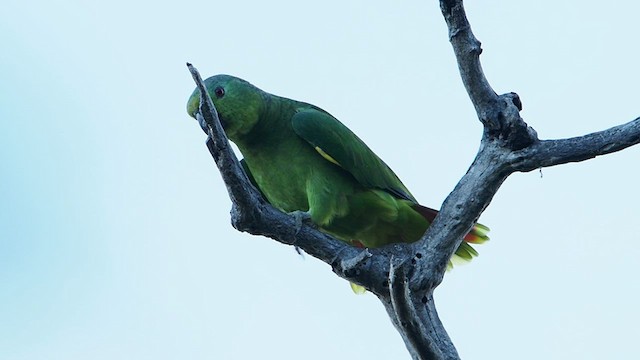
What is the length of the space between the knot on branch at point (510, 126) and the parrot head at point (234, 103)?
1886 millimetres

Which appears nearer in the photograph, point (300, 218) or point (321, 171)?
point (300, 218)

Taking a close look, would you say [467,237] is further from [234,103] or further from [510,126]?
[234,103]

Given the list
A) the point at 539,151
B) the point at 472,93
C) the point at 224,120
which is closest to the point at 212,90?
the point at 224,120

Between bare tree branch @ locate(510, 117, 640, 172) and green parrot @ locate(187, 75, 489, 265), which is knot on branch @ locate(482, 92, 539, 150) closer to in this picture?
bare tree branch @ locate(510, 117, 640, 172)

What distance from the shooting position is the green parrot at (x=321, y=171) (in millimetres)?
6094

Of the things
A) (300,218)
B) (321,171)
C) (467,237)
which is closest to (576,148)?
(467,237)

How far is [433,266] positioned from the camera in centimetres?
510

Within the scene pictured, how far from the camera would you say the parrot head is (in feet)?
19.9

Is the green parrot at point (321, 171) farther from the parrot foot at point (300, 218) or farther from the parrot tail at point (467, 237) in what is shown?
the parrot foot at point (300, 218)

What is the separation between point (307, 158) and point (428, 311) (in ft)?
5.53

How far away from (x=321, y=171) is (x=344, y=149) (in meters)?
0.23

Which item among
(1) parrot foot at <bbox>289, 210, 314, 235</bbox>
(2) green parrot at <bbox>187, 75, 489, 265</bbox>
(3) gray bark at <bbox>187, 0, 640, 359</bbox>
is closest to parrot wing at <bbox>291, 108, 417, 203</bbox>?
(2) green parrot at <bbox>187, 75, 489, 265</bbox>

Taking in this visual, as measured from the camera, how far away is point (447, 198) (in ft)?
17.4

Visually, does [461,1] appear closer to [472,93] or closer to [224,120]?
[472,93]
